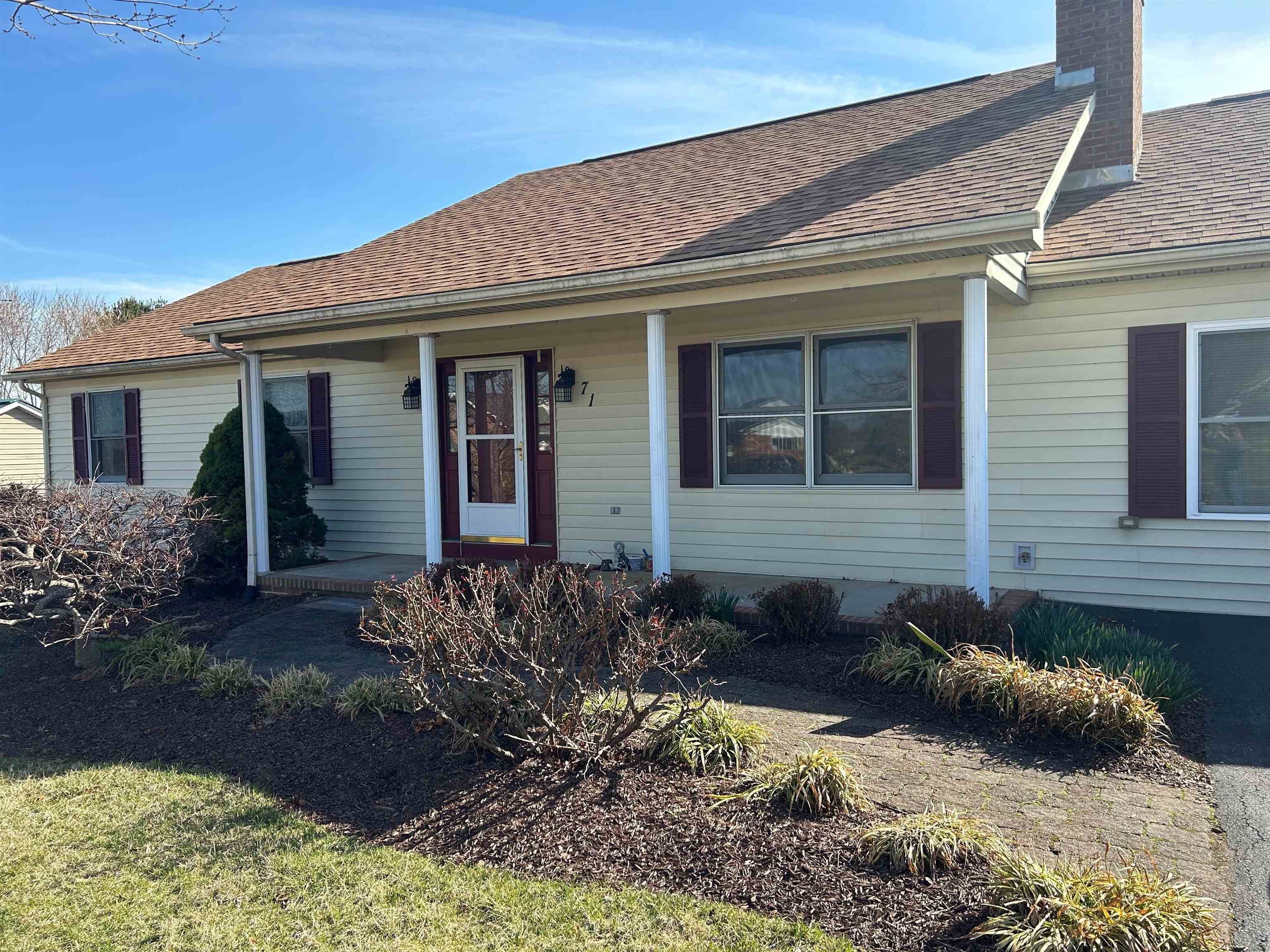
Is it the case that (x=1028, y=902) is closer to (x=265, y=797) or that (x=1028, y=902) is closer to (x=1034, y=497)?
(x=265, y=797)

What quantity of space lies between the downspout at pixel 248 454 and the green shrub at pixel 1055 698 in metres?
7.46

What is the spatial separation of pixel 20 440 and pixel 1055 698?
26.6m

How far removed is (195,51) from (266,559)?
18.4 feet

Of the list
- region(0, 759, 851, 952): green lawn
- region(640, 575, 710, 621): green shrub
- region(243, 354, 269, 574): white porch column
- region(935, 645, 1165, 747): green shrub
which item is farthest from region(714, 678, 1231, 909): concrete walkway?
region(243, 354, 269, 574): white porch column

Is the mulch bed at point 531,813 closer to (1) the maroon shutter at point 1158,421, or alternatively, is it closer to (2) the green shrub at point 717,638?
(2) the green shrub at point 717,638

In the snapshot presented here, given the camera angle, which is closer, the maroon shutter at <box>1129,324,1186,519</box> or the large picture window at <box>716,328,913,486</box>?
the maroon shutter at <box>1129,324,1186,519</box>

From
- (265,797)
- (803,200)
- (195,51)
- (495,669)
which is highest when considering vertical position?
(195,51)

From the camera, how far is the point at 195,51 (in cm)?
577

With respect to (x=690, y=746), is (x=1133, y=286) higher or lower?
higher

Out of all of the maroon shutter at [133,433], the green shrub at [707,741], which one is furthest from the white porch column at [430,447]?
the maroon shutter at [133,433]

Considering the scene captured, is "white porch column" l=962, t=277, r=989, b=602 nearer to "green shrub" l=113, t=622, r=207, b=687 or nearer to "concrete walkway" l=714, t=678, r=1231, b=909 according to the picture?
"concrete walkway" l=714, t=678, r=1231, b=909

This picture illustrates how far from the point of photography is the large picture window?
8156mm

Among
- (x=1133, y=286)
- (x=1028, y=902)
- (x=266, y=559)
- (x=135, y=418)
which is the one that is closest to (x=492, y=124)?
(x=135, y=418)

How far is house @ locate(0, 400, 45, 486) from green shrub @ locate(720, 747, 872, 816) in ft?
79.7
